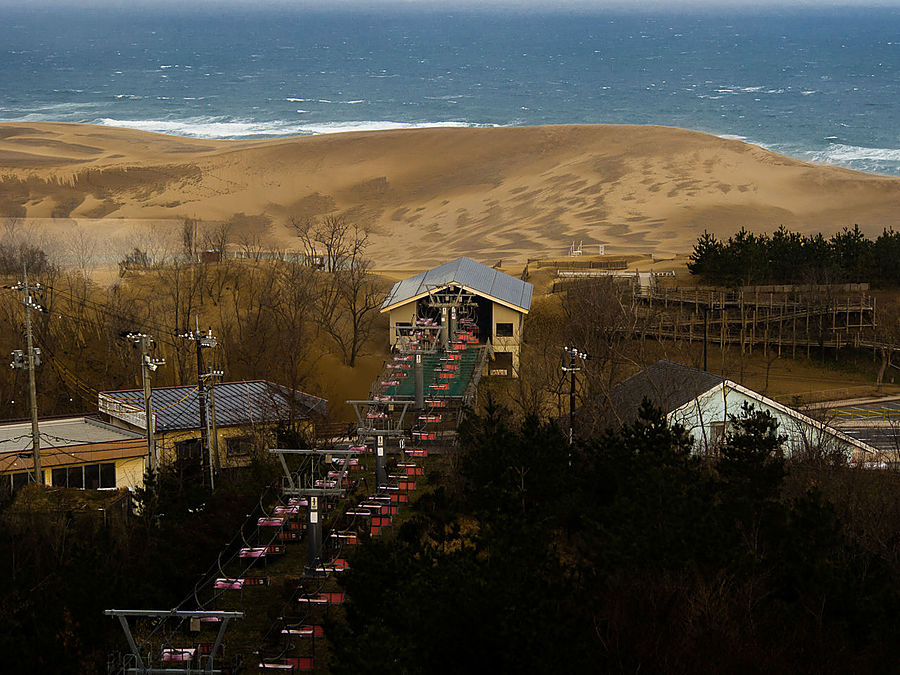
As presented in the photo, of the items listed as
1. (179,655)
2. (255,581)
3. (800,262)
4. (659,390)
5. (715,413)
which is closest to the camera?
(179,655)

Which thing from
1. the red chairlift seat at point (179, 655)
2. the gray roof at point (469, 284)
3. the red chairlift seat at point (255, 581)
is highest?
the gray roof at point (469, 284)

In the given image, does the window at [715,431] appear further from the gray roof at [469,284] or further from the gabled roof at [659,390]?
the gray roof at [469,284]

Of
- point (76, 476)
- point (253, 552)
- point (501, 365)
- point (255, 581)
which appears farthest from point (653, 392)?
point (76, 476)

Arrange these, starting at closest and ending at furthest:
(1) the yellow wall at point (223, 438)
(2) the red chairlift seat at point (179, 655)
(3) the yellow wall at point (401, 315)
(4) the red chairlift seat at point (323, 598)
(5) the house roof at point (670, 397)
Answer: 1. (2) the red chairlift seat at point (179, 655)
2. (4) the red chairlift seat at point (323, 598)
3. (5) the house roof at point (670, 397)
4. (1) the yellow wall at point (223, 438)
5. (3) the yellow wall at point (401, 315)

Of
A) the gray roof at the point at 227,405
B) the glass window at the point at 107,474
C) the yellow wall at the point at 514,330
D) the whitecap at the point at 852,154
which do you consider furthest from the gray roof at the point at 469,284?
the whitecap at the point at 852,154

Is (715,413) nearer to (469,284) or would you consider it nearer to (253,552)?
(469,284)

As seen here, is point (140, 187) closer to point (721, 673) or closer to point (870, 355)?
point (870, 355)
